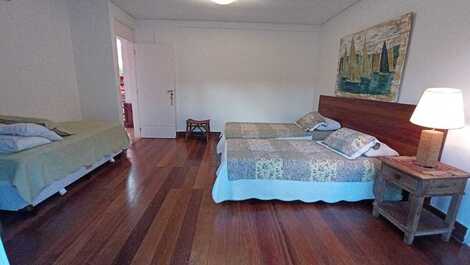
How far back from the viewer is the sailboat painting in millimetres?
2447

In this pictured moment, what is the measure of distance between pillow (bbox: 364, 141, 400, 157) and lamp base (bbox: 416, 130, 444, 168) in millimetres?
553

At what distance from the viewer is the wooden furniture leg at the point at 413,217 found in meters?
1.69

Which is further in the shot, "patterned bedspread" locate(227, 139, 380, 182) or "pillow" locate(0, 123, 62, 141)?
"patterned bedspread" locate(227, 139, 380, 182)

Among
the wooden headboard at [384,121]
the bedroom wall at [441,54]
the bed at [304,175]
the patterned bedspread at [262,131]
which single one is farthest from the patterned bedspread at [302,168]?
the patterned bedspread at [262,131]

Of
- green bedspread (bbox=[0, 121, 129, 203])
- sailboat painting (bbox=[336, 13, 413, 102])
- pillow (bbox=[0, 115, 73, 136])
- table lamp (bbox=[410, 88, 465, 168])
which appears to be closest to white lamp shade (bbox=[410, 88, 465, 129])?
table lamp (bbox=[410, 88, 465, 168])

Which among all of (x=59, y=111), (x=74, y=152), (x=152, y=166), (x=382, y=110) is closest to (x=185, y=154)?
(x=152, y=166)

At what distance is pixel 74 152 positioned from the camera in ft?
8.17

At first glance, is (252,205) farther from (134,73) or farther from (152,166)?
(134,73)

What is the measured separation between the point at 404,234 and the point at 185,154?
10.0 feet

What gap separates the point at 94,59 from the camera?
369 cm

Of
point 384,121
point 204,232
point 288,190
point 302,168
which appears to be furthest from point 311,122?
point 204,232

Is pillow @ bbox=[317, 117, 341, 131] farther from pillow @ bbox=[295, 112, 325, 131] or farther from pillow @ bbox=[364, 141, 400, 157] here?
pillow @ bbox=[364, 141, 400, 157]

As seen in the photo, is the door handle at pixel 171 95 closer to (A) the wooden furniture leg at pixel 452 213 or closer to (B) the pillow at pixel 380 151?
(B) the pillow at pixel 380 151

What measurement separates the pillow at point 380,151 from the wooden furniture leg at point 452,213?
0.71 meters
